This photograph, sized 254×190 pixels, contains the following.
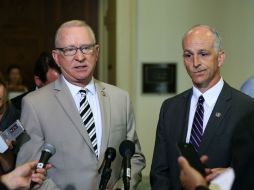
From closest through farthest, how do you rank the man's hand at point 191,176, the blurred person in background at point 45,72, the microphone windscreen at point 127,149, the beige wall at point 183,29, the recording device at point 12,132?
the man's hand at point 191,176 < the microphone windscreen at point 127,149 < the recording device at point 12,132 < the blurred person in background at point 45,72 < the beige wall at point 183,29

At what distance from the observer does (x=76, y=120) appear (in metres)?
2.43

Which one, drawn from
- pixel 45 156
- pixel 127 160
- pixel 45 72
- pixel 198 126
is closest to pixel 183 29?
pixel 45 72

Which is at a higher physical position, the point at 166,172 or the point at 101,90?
→ the point at 101,90

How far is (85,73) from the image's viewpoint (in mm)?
2461

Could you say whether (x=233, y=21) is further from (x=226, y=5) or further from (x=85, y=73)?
(x=85, y=73)

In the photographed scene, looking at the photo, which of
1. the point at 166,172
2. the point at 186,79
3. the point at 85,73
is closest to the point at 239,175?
the point at 166,172

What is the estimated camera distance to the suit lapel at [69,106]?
7.91 feet

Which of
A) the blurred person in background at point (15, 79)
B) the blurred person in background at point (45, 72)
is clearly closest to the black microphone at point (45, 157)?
the blurred person in background at point (45, 72)

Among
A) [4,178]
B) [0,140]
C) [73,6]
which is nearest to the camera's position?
[4,178]

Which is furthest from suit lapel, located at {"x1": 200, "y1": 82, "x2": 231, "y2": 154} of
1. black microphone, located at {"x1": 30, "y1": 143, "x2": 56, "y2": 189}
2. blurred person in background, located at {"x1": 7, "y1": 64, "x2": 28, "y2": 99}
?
blurred person in background, located at {"x1": 7, "y1": 64, "x2": 28, "y2": 99}

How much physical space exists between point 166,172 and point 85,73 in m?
0.67

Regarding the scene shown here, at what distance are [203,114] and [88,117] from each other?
23.2 inches

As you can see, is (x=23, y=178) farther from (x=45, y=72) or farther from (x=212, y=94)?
(x=45, y=72)

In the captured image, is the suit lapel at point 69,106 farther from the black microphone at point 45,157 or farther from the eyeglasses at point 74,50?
the black microphone at point 45,157
